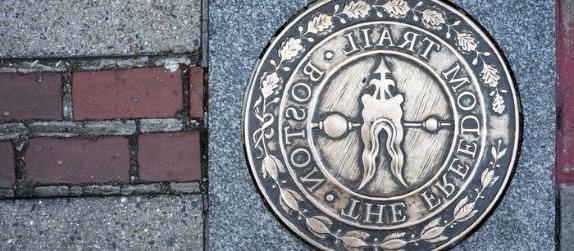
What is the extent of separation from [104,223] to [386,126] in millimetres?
674

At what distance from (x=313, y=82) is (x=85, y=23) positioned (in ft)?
1.78

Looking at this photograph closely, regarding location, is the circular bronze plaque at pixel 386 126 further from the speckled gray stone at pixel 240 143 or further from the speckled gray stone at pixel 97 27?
the speckled gray stone at pixel 97 27

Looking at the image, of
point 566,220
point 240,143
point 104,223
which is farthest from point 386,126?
point 104,223

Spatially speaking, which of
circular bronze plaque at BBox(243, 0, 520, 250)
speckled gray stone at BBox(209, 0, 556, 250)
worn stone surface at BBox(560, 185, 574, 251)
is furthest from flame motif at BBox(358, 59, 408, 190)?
worn stone surface at BBox(560, 185, 574, 251)

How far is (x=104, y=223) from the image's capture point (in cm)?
137

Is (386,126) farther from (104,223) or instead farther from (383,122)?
(104,223)

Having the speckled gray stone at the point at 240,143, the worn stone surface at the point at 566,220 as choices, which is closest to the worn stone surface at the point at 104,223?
the speckled gray stone at the point at 240,143

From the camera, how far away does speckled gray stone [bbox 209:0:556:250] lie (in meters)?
1.31

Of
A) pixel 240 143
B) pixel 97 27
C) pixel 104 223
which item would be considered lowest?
pixel 104 223

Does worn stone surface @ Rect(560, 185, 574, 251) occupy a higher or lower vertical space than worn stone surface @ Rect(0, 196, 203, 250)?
higher

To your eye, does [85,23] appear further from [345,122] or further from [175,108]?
[345,122]

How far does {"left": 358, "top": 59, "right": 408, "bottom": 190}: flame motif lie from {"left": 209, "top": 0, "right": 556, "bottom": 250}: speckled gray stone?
234 millimetres

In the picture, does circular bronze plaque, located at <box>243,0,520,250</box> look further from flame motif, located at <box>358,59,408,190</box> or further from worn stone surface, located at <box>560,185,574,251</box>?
worn stone surface, located at <box>560,185,574,251</box>

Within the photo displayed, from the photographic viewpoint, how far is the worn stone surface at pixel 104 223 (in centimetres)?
135
